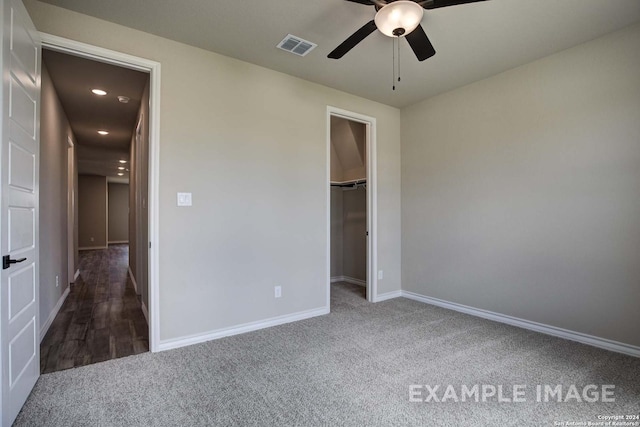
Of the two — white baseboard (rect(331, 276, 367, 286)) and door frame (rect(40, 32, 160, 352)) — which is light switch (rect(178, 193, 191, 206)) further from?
white baseboard (rect(331, 276, 367, 286))

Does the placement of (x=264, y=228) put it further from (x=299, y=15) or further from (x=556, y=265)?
(x=556, y=265)

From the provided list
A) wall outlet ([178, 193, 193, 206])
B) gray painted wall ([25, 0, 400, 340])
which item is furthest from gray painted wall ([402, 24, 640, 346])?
wall outlet ([178, 193, 193, 206])

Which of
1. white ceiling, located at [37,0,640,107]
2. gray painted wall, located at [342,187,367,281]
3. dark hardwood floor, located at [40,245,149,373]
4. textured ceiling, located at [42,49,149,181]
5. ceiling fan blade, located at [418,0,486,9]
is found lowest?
dark hardwood floor, located at [40,245,149,373]

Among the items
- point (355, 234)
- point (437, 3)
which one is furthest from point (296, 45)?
point (355, 234)

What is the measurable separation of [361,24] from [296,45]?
2.01 feet

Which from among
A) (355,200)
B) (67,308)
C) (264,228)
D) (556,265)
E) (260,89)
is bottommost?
(67,308)

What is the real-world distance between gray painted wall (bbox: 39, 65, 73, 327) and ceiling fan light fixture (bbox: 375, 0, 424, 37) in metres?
3.19

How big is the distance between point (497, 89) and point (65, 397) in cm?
451

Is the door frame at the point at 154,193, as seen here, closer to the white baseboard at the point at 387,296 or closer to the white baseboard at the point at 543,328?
the white baseboard at the point at 387,296

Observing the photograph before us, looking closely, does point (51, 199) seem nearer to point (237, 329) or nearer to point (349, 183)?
point (237, 329)

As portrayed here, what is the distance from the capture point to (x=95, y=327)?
3299 millimetres

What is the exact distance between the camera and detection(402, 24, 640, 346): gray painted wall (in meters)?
2.60

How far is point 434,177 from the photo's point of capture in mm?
4047

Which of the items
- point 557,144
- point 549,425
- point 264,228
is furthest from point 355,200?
point 549,425
